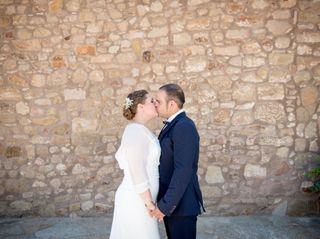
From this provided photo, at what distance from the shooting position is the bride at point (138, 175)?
8.26ft

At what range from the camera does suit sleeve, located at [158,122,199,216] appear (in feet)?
8.21

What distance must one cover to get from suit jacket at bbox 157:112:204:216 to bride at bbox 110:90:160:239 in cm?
6

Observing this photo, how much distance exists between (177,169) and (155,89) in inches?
83.6

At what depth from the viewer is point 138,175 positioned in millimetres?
2508

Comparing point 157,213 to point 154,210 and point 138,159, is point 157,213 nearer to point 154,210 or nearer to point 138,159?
point 154,210

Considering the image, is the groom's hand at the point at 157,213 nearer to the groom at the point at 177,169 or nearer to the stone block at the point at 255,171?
the groom at the point at 177,169

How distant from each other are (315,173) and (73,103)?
9.91 feet

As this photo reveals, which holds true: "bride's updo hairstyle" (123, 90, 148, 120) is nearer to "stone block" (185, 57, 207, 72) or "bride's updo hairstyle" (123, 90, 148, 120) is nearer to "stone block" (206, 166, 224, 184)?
"stone block" (185, 57, 207, 72)

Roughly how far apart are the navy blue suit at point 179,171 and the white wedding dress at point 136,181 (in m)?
0.07

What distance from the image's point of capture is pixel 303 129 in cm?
442

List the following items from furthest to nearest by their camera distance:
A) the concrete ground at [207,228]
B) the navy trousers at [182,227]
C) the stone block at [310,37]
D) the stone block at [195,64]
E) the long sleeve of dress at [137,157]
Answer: the stone block at [195,64] → the stone block at [310,37] → the concrete ground at [207,228] → the navy trousers at [182,227] → the long sleeve of dress at [137,157]

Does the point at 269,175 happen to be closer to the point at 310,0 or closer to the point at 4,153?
the point at 310,0

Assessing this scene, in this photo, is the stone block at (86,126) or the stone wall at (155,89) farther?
the stone block at (86,126)

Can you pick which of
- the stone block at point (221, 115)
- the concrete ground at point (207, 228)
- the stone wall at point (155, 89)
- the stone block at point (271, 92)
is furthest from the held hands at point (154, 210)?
the stone block at point (271, 92)
